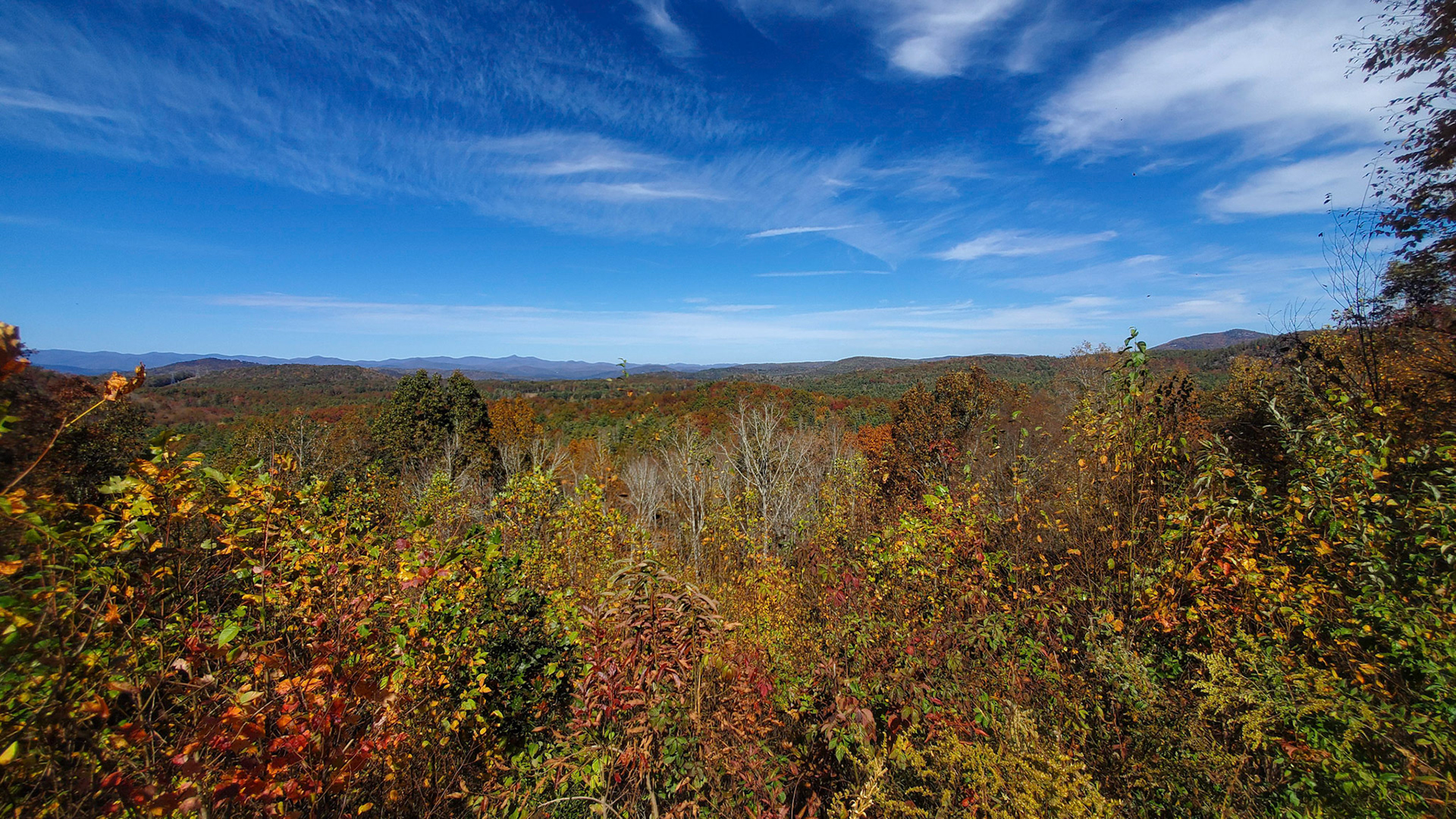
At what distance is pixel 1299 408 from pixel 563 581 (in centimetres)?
1027

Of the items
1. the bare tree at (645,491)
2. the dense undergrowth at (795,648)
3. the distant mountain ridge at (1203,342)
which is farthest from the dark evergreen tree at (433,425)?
the distant mountain ridge at (1203,342)

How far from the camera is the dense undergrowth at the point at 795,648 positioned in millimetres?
1991

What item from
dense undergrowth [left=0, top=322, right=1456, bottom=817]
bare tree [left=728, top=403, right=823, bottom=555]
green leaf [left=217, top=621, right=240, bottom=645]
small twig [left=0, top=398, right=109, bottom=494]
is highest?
small twig [left=0, top=398, right=109, bottom=494]

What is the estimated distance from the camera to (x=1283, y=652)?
3580mm

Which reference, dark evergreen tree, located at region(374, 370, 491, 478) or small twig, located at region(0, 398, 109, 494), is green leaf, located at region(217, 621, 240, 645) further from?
dark evergreen tree, located at region(374, 370, 491, 478)

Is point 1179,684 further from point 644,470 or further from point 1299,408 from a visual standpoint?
point 644,470

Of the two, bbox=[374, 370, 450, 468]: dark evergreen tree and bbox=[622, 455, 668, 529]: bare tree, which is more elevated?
bbox=[374, 370, 450, 468]: dark evergreen tree

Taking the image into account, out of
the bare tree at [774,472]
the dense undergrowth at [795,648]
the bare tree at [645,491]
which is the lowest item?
the bare tree at [645,491]

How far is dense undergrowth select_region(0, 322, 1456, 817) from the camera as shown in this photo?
1.99m

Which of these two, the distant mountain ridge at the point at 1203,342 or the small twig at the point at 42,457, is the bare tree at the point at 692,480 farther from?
the distant mountain ridge at the point at 1203,342

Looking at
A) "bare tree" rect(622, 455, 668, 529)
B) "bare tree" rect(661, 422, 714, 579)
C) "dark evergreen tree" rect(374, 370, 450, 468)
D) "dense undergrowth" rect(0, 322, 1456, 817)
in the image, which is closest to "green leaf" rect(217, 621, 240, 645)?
"dense undergrowth" rect(0, 322, 1456, 817)

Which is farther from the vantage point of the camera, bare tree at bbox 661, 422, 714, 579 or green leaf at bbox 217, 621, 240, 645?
bare tree at bbox 661, 422, 714, 579

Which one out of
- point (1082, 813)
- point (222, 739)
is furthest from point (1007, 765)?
point (222, 739)

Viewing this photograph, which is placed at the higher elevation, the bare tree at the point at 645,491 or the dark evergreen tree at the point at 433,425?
the dark evergreen tree at the point at 433,425
